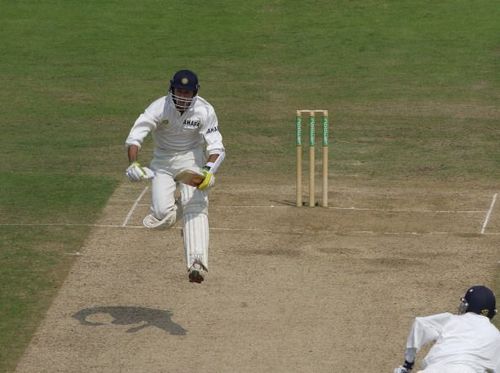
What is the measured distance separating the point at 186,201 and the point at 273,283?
1975 millimetres

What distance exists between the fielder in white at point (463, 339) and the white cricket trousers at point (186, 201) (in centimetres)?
403

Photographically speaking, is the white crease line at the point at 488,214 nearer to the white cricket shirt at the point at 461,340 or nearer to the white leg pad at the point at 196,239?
the white leg pad at the point at 196,239

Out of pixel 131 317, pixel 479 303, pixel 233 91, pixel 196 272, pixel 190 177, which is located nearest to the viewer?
pixel 479 303

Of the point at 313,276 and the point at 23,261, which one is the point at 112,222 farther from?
the point at 313,276

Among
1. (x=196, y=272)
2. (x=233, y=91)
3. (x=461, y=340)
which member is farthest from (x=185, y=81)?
(x=233, y=91)

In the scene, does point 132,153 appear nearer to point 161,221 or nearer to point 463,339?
point 161,221

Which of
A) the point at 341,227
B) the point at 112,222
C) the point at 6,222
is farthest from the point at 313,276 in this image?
the point at 6,222

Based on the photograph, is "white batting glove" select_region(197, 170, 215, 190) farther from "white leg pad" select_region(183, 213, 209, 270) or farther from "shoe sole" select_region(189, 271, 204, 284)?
"shoe sole" select_region(189, 271, 204, 284)

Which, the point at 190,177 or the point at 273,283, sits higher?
the point at 190,177

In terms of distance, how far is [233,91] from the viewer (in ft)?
92.0

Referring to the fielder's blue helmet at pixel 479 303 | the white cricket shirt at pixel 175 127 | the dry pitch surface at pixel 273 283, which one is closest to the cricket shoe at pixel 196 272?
Result: the dry pitch surface at pixel 273 283

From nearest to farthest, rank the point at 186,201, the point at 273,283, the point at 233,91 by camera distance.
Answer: the point at 186,201, the point at 273,283, the point at 233,91

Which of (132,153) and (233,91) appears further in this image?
(233,91)

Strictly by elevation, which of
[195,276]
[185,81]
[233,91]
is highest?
[185,81]
